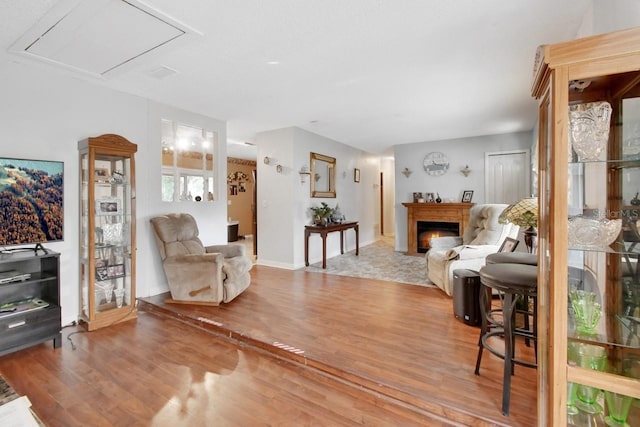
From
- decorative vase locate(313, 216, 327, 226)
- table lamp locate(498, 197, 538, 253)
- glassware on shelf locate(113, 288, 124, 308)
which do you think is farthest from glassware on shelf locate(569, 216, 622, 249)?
decorative vase locate(313, 216, 327, 226)

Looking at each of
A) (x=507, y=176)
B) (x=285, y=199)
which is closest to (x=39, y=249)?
(x=285, y=199)

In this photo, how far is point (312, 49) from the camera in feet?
8.43

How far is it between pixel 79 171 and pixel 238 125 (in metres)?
2.48

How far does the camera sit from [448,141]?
21.3 feet

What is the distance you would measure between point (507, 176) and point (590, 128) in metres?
5.26

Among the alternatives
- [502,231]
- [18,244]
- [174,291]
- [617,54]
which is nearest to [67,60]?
[18,244]

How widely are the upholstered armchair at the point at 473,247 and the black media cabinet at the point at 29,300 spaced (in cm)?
408

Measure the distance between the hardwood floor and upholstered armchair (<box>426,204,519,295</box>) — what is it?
2.14 feet

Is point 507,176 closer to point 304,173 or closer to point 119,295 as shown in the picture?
point 304,173

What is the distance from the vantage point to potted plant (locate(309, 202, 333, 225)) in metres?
5.65

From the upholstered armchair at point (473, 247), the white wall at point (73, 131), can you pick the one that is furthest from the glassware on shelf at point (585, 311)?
the white wall at point (73, 131)

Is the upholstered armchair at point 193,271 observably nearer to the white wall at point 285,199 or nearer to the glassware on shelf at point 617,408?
the white wall at point 285,199

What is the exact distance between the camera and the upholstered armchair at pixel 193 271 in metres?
3.45

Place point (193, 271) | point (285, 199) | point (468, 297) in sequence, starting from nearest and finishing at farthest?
1. point (468, 297)
2. point (193, 271)
3. point (285, 199)
